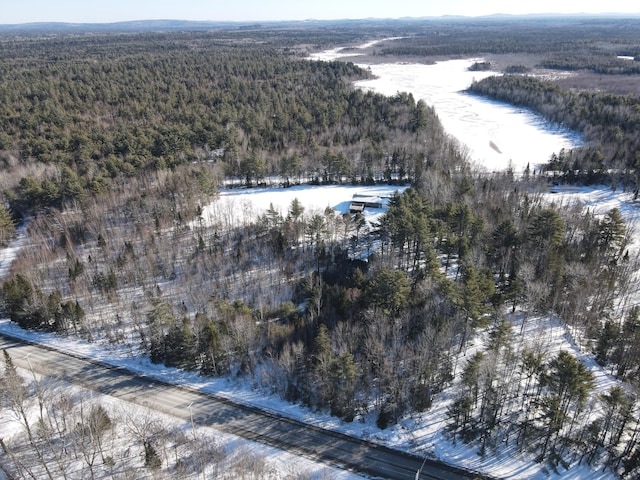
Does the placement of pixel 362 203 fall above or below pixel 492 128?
below

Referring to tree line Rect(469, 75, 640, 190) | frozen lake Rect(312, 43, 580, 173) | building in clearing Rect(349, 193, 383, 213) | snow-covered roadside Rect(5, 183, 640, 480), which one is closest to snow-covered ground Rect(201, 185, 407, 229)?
building in clearing Rect(349, 193, 383, 213)

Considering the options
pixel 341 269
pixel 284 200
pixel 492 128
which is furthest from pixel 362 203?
pixel 492 128

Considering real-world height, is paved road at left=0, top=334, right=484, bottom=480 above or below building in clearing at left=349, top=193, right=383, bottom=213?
below

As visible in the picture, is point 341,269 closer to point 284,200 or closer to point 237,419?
point 237,419

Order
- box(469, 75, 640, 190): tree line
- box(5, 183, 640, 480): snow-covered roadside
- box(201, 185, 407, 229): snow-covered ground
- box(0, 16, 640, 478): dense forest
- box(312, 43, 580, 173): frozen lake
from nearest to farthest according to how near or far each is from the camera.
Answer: box(5, 183, 640, 480): snow-covered roadside
box(0, 16, 640, 478): dense forest
box(201, 185, 407, 229): snow-covered ground
box(469, 75, 640, 190): tree line
box(312, 43, 580, 173): frozen lake

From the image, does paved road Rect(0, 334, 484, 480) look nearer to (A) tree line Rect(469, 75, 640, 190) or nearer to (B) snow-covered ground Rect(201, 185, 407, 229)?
(B) snow-covered ground Rect(201, 185, 407, 229)

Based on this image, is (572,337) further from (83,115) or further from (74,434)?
(83,115)
